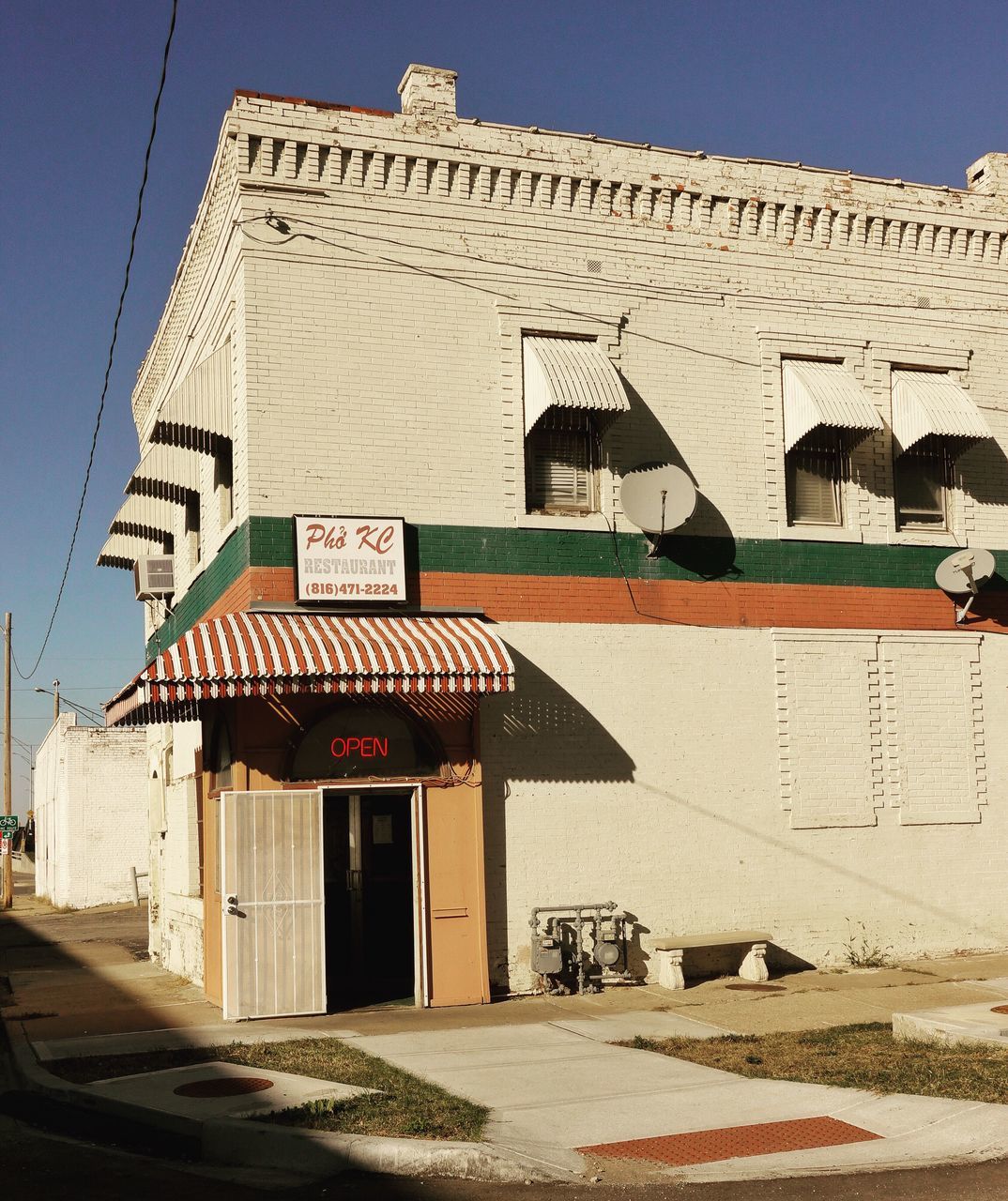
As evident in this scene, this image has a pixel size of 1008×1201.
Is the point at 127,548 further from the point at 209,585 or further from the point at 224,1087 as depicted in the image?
the point at 224,1087

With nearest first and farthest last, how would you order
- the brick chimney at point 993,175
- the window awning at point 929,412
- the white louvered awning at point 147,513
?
the window awning at point 929,412 → the brick chimney at point 993,175 → the white louvered awning at point 147,513

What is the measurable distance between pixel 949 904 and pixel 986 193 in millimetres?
9339

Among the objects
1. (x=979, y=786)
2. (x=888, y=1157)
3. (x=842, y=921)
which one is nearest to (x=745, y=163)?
(x=979, y=786)

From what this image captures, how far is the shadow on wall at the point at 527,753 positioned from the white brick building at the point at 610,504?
0.11 feet

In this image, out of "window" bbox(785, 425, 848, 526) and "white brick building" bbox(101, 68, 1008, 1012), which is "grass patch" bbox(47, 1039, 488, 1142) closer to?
"white brick building" bbox(101, 68, 1008, 1012)

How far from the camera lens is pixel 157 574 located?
63.4ft

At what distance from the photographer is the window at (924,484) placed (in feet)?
56.7

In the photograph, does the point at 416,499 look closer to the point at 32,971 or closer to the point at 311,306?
the point at 311,306

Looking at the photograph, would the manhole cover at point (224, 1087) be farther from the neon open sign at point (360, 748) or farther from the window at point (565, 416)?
the window at point (565, 416)

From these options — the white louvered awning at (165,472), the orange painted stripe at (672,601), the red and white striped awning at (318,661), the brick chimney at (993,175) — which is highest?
the brick chimney at (993,175)

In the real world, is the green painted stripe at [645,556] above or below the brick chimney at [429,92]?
below

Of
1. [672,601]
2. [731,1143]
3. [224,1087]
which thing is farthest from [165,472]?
[731,1143]

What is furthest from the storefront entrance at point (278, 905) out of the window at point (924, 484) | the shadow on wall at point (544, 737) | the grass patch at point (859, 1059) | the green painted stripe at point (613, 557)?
the window at point (924, 484)

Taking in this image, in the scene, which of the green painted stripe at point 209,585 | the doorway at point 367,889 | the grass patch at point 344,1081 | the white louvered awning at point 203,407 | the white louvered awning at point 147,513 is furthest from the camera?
the white louvered awning at point 147,513
